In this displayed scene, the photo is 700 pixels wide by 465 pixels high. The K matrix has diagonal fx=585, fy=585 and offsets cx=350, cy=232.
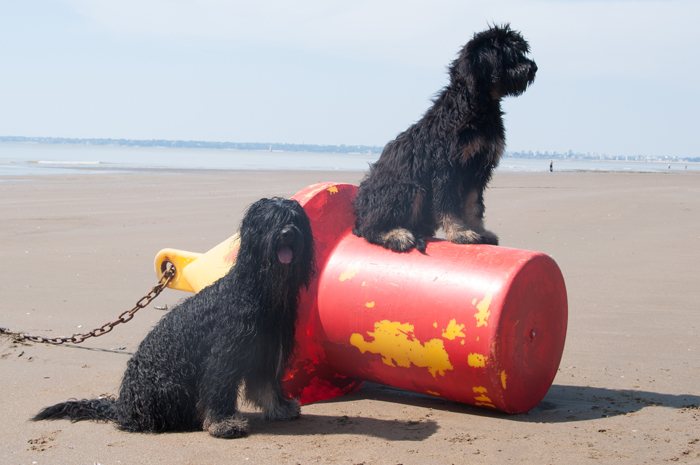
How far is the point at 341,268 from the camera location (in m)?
4.52

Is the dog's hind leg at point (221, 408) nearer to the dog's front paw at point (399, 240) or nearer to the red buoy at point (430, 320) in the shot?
the red buoy at point (430, 320)

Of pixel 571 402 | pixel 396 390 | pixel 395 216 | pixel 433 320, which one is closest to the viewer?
pixel 433 320

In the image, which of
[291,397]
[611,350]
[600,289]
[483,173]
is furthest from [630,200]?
[291,397]

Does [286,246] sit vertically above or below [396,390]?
above

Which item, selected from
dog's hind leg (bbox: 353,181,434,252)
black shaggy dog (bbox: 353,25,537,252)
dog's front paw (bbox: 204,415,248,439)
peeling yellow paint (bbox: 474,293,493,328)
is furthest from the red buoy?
dog's front paw (bbox: 204,415,248,439)

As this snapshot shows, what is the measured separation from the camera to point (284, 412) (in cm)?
423

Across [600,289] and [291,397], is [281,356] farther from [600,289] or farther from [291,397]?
[600,289]

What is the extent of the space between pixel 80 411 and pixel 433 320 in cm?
255

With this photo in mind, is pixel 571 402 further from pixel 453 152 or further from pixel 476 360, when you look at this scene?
pixel 453 152

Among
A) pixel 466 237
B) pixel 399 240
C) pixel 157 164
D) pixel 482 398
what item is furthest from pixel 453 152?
pixel 157 164

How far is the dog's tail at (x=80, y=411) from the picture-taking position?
407cm

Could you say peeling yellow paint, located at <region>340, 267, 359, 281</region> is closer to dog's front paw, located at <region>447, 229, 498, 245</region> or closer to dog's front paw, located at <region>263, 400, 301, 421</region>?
dog's front paw, located at <region>447, 229, 498, 245</region>

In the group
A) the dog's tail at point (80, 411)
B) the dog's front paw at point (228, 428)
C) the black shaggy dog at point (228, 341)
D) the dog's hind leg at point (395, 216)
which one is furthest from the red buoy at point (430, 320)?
the dog's tail at point (80, 411)

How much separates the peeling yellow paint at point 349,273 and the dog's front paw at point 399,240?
0.32 metres
